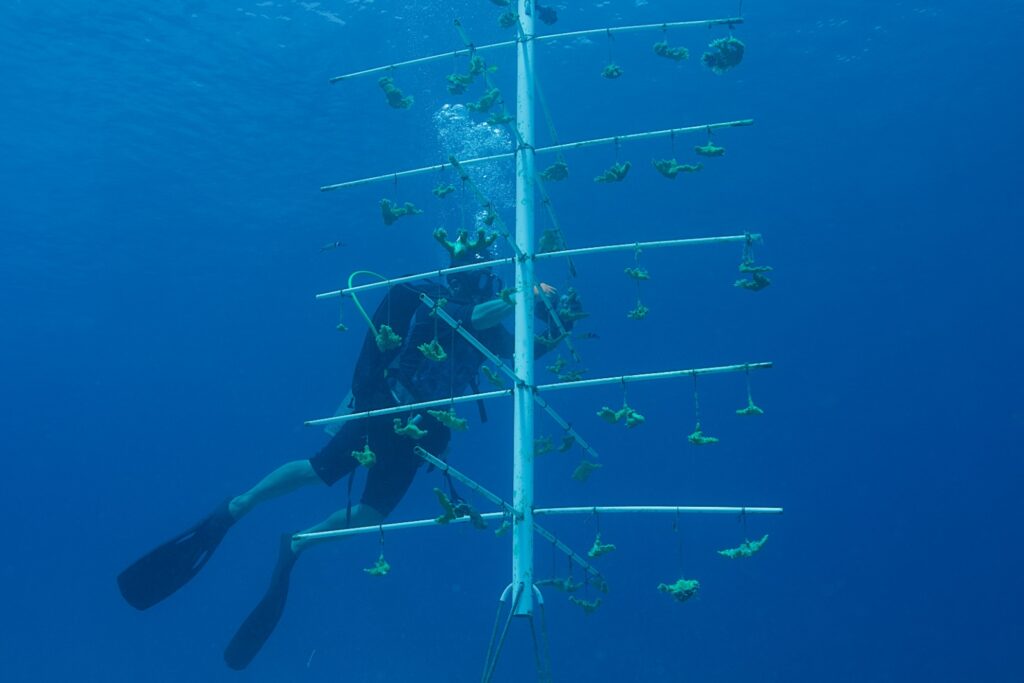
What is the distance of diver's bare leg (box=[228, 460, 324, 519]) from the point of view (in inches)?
238

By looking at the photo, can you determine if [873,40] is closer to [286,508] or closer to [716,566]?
[716,566]

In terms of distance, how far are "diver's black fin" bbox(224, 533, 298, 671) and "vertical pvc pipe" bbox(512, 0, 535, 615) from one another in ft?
7.74

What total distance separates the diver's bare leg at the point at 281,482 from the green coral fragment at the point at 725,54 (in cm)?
417

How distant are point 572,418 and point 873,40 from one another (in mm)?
21643

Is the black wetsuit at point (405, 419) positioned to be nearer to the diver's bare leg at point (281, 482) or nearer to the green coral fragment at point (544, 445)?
the diver's bare leg at point (281, 482)

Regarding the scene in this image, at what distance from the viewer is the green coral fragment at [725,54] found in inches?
164

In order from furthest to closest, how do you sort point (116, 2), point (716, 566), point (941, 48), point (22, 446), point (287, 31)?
point (22, 446) → point (716, 566) → point (941, 48) → point (287, 31) → point (116, 2)

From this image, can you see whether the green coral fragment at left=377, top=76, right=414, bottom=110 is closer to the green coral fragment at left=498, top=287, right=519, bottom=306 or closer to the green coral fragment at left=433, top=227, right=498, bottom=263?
the green coral fragment at left=433, top=227, right=498, bottom=263

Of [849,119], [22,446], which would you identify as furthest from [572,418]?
[22,446]

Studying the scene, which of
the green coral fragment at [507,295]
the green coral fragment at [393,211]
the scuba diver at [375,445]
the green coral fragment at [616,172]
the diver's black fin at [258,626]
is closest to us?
the green coral fragment at [507,295]

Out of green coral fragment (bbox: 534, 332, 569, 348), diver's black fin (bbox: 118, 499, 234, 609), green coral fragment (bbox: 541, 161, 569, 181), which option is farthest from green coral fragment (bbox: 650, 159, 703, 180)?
diver's black fin (bbox: 118, 499, 234, 609)

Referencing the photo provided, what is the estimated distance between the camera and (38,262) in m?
25.7

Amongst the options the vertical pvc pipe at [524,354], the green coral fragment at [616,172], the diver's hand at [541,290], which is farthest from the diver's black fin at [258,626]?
the green coral fragment at [616,172]

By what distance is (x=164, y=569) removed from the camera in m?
5.29
